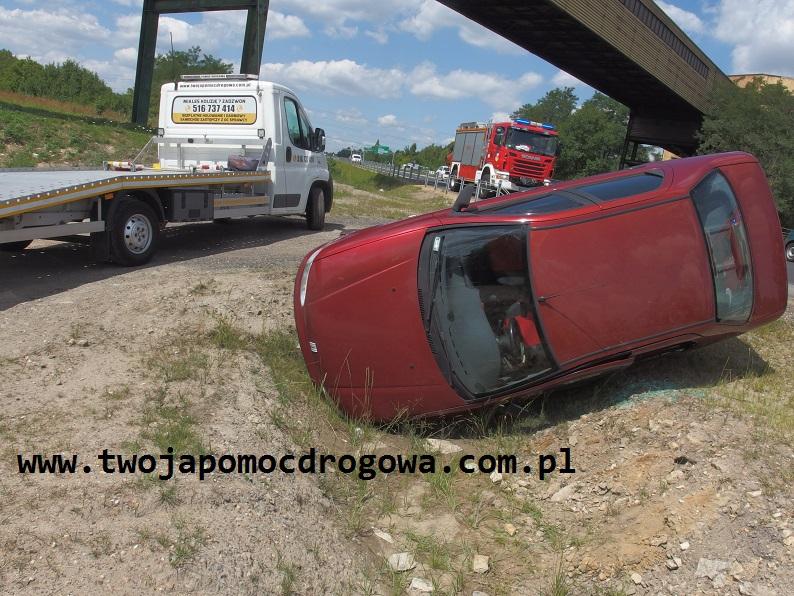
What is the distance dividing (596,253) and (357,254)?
5.62 ft

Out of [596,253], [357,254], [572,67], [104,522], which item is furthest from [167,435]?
[572,67]

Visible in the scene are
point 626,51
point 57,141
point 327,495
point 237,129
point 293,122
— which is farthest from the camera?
point 626,51

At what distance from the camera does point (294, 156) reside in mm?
10867

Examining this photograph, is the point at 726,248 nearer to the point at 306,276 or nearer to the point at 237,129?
the point at 306,276

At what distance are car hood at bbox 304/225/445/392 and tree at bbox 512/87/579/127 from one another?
77003 millimetres

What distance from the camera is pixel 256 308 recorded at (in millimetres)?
6539

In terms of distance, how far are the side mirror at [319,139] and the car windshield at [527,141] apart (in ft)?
50.9

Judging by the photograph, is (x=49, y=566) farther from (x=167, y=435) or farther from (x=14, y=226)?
(x=14, y=226)

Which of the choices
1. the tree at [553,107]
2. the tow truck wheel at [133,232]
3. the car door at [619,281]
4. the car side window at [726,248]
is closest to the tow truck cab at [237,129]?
the tow truck wheel at [133,232]

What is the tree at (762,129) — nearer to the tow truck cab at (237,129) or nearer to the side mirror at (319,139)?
the side mirror at (319,139)

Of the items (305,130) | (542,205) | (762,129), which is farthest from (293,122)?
(762,129)

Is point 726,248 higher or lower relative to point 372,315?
higher

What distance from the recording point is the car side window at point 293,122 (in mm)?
10578

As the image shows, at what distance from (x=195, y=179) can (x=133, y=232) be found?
3.86 feet
